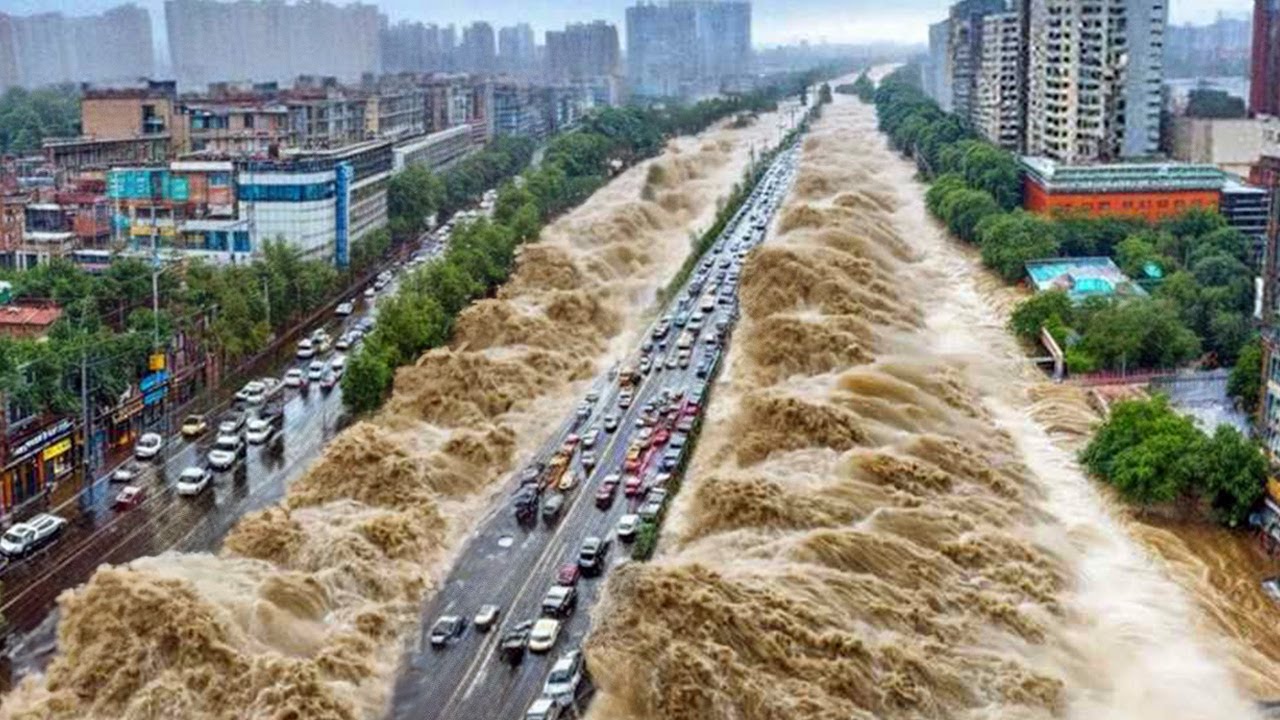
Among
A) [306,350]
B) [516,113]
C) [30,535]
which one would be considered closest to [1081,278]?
[306,350]

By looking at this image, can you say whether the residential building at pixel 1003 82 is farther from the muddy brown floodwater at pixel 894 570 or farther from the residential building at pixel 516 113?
the muddy brown floodwater at pixel 894 570

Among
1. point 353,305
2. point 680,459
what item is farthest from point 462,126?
point 680,459

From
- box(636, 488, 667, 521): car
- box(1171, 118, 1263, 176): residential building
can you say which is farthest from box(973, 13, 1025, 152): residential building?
box(636, 488, 667, 521): car

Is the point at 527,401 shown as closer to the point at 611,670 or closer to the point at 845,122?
the point at 611,670

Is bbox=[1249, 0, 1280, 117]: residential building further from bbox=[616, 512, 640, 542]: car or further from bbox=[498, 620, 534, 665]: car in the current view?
bbox=[498, 620, 534, 665]: car

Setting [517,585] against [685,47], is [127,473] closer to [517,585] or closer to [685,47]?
[517,585]
